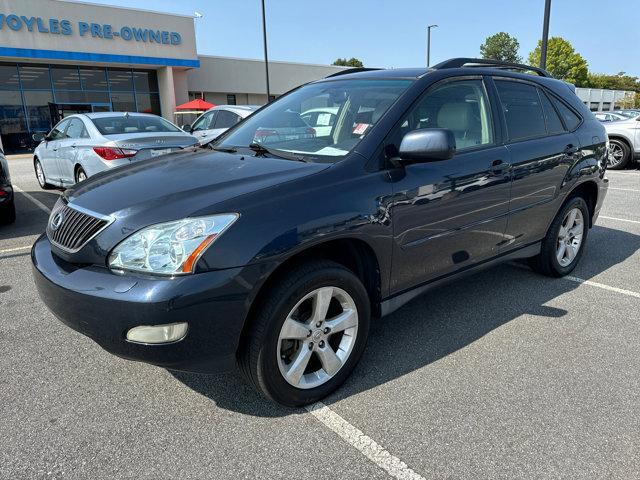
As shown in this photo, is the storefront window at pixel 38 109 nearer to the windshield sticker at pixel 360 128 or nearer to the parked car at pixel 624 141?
the parked car at pixel 624 141

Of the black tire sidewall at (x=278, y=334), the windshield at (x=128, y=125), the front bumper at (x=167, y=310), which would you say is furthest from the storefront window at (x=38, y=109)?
the black tire sidewall at (x=278, y=334)

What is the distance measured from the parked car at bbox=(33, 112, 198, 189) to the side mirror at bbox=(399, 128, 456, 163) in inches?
175

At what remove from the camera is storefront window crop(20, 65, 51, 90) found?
23953 mm

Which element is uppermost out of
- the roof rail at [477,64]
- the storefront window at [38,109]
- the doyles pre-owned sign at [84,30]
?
the doyles pre-owned sign at [84,30]

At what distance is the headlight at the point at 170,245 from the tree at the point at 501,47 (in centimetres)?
10235

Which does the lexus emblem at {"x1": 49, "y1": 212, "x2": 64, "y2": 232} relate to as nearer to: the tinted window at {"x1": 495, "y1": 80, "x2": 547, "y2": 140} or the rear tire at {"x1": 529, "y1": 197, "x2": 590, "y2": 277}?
the tinted window at {"x1": 495, "y1": 80, "x2": 547, "y2": 140}

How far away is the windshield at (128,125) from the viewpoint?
23.7ft

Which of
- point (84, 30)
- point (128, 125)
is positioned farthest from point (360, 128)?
point (84, 30)

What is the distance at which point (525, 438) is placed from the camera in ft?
7.60

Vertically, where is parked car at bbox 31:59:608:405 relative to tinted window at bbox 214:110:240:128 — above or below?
below

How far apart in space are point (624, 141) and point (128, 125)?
39.3 ft

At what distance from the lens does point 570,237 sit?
4.55 metres

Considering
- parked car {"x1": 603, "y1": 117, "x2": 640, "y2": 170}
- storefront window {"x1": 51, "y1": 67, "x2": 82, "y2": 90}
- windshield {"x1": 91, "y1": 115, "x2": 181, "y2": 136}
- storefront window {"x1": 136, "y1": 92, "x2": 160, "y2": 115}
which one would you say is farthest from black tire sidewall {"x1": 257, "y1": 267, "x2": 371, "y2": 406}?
storefront window {"x1": 136, "y1": 92, "x2": 160, "y2": 115}

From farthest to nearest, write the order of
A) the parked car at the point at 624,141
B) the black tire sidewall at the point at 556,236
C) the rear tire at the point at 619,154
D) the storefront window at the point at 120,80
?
the storefront window at the point at 120,80
the rear tire at the point at 619,154
the parked car at the point at 624,141
the black tire sidewall at the point at 556,236
